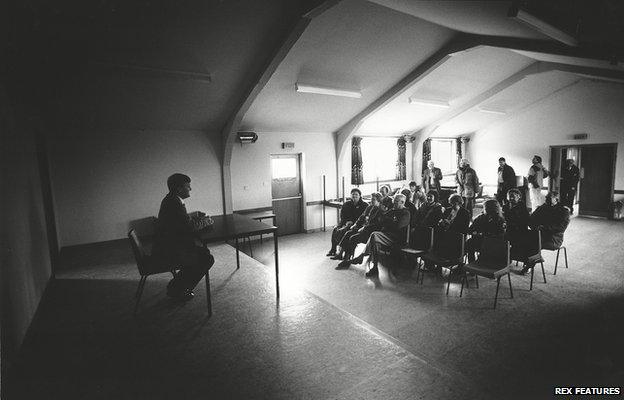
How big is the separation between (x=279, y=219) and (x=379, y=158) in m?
3.89

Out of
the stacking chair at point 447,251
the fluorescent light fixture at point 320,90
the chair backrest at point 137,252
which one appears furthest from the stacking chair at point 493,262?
the chair backrest at point 137,252

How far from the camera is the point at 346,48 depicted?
5320mm

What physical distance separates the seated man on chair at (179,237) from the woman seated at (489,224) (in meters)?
3.77

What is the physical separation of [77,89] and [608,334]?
7.05 metres

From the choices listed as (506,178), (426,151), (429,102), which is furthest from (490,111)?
(429,102)

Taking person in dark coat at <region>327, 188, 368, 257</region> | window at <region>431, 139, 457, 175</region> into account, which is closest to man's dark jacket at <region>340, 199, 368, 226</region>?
person in dark coat at <region>327, 188, 368, 257</region>

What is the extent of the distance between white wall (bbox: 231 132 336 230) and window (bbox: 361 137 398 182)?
1400 millimetres

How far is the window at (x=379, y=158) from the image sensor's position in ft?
33.3

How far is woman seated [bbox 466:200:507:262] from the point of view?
16.0ft

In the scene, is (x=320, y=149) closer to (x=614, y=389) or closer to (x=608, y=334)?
(x=608, y=334)

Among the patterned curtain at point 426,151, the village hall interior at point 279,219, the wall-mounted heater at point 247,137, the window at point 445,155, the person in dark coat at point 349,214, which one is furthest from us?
the window at point 445,155

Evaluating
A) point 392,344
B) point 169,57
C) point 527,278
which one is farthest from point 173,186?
point 527,278

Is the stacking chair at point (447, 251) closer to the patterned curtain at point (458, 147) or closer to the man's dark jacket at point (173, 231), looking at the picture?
the man's dark jacket at point (173, 231)

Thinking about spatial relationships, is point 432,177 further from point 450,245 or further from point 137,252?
point 137,252
